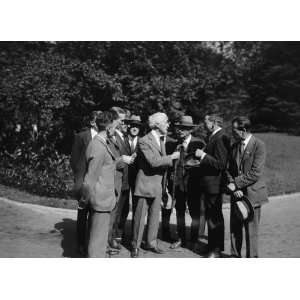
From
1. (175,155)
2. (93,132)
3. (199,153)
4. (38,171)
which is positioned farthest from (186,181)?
(38,171)

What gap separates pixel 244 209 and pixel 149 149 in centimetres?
150

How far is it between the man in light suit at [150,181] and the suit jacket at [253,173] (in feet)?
3.05

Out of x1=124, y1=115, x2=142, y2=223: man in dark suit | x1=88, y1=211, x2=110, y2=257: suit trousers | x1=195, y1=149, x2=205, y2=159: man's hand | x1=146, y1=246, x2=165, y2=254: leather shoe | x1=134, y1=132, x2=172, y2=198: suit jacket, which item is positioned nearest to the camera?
x1=88, y1=211, x2=110, y2=257: suit trousers

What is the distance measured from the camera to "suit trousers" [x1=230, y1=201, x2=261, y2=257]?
16.9 ft

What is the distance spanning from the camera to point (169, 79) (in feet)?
27.9

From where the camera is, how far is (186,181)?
5.87 m

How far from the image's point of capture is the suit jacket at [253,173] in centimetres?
508

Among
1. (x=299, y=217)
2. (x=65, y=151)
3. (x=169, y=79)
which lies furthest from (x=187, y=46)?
(x=299, y=217)

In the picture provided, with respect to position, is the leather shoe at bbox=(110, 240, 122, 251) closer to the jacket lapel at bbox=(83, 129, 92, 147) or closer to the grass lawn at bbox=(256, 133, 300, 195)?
the jacket lapel at bbox=(83, 129, 92, 147)

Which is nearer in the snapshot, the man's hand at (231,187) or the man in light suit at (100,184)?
the man in light suit at (100,184)

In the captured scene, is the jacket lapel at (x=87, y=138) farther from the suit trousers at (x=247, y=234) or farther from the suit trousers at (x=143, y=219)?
the suit trousers at (x=247, y=234)

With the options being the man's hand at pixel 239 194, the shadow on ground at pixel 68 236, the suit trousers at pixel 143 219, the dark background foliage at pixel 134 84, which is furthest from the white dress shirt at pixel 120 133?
the man's hand at pixel 239 194

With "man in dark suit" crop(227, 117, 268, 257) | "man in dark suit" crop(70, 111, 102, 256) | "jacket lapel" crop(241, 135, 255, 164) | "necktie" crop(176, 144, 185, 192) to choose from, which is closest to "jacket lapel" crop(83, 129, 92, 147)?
"man in dark suit" crop(70, 111, 102, 256)

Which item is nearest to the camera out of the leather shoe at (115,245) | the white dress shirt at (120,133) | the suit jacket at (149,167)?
the suit jacket at (149,167)
